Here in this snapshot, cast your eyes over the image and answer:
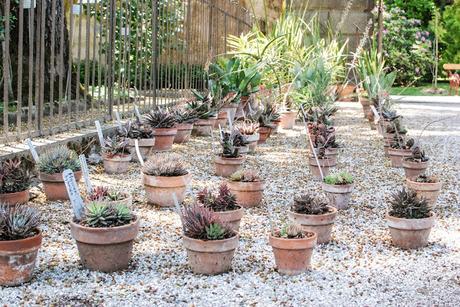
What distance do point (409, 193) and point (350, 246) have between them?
1.60 feet

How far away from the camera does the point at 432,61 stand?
22.2 metres

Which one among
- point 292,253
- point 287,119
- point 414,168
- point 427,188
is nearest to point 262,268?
point 292,253

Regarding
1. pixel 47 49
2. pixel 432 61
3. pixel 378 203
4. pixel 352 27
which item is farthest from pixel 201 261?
pixel 432 61

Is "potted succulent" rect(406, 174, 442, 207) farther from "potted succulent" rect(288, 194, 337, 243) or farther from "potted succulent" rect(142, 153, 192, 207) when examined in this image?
"potted succulent" rect(142, 153, 192, 207)

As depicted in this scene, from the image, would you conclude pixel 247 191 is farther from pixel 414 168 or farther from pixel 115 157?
pixel 414 168

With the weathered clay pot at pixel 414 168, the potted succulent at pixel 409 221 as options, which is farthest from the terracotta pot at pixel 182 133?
the potted succulent at pixel 409 221

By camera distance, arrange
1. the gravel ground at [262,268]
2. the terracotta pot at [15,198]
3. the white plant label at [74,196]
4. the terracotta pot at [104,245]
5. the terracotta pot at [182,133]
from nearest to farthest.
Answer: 1. the gravel ground at [262,268]
2. the terracotta pot at [104,245]
3. the white plant label at [74,196]
4. the terracotta pot at [15,198]
5. the terracotta pot at [182,133]

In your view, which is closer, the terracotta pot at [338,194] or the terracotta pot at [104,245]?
the terracotta pot at [104,245]

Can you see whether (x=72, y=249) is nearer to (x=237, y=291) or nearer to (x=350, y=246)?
(x=237, y=291)

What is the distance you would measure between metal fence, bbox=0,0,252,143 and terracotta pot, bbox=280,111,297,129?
1414 millimetres

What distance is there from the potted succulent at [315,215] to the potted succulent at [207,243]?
1.93 ft

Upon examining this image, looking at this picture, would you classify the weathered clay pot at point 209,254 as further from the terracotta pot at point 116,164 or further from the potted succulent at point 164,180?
the terracotta pot at point 116,164

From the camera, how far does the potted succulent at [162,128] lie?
6965mm

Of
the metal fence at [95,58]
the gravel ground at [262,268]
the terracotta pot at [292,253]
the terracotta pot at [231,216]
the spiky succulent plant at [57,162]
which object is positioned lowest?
the gravel ground at [262,268]
